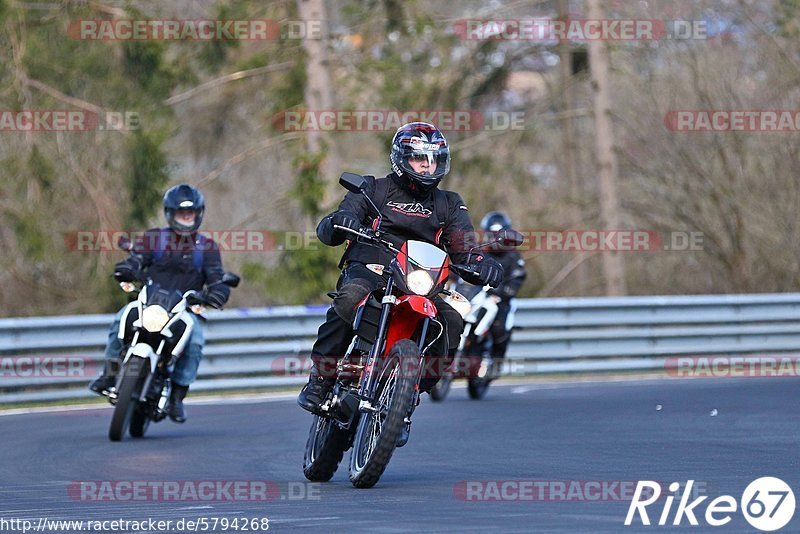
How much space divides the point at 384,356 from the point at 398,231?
0.91m

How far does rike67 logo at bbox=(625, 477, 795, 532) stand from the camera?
6918 mm

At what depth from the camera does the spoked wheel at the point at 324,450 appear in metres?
9.02

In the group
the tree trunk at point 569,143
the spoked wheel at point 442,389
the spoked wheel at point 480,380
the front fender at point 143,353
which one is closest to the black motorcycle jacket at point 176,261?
the front fender at point 143,353

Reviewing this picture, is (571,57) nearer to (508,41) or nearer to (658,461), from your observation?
(508,41)

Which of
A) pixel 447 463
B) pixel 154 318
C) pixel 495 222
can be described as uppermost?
pixel 495 222

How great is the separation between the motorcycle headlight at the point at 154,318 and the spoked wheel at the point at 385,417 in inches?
158

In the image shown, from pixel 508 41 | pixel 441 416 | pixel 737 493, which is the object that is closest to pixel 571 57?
pixel 508 41

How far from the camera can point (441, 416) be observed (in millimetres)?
14516

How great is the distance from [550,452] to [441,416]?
3.79 m

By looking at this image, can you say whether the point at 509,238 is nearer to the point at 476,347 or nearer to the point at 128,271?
the point at 128,271

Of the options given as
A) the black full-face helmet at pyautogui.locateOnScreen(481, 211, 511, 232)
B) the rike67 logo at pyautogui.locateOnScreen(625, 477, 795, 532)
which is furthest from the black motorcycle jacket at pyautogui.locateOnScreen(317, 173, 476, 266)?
the black full-face helmet at pyautogui.locateOnScreen(481, 211, 511, 232)

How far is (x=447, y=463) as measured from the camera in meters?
10.3
